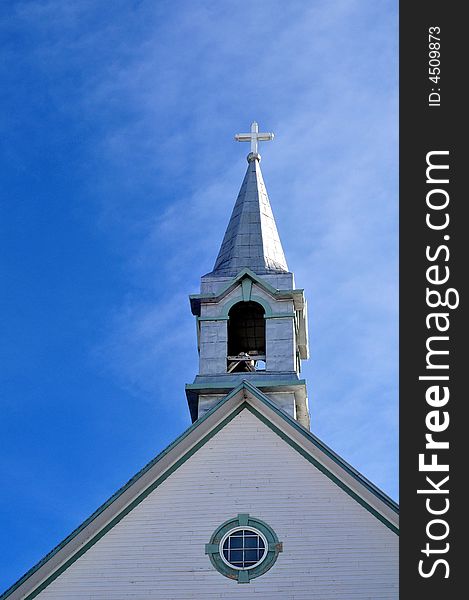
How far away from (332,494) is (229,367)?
6.93 metres

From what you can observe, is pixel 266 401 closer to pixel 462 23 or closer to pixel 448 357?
pixel 448 357

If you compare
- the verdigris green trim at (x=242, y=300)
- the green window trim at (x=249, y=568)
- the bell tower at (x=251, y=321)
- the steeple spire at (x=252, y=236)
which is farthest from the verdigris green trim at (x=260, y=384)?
the green window trim at (x=249, y=568)

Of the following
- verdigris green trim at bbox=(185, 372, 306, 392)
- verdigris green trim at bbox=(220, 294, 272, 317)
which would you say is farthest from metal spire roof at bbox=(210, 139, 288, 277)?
verdigris green trim at bbox=(185, 372, 306, 392)

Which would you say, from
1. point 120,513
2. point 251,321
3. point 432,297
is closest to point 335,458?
point 120,513

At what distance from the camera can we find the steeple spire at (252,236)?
2980 cm

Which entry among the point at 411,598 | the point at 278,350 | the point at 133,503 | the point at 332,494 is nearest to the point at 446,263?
the point at 411,598

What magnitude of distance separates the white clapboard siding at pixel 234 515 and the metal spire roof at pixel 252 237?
754cm

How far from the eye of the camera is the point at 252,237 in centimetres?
3059

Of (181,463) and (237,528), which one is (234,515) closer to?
(237,528)

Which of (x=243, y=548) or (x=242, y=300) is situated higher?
(x=242, y=300)

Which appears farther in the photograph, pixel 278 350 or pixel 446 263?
pixel 278 350

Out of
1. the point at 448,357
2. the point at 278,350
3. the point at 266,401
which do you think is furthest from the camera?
the point at 278,350

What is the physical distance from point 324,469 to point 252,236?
9489mm

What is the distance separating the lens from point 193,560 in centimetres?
2148
